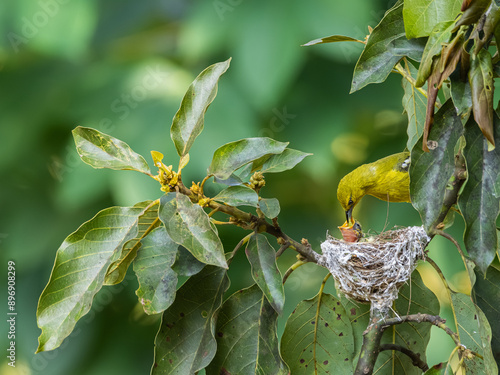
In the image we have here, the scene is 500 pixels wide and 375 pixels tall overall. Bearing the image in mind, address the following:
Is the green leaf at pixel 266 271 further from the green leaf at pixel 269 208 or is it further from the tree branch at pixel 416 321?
the tree branch at pixel 416 321

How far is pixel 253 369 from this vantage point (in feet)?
2.67

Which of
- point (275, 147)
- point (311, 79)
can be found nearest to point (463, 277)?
point (311, 79)

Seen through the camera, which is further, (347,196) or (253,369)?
(347,196)

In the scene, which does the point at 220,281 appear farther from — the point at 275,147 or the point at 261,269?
the point at 275,147

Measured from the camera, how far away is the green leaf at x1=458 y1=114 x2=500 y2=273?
0.66 m

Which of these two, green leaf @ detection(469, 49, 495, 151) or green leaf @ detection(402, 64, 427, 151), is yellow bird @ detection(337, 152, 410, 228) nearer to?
green leaf @ detection(402, 64, 427, 151)

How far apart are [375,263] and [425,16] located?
637mm

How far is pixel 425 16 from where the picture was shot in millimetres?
707

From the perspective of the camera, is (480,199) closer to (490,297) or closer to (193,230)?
(490,297)

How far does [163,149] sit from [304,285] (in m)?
0.77

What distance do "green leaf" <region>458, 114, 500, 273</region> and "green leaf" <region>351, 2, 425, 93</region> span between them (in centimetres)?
13

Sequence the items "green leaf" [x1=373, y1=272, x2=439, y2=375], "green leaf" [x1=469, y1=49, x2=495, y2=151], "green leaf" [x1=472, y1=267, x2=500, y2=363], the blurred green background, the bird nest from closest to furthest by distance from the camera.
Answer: "green leaf" [x1=469, y1=49, x2=495, y2=151] < "green leaf" [x1=472, y1=267, x2=500, y2=363] < "green leaf" [x1=373, y1=272, x2=439, y2=375] < the bird nest < the blurred green background

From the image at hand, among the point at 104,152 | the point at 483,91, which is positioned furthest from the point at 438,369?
the point at 104,152

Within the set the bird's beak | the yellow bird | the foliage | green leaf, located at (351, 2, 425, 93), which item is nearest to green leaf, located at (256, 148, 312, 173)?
the foliage
